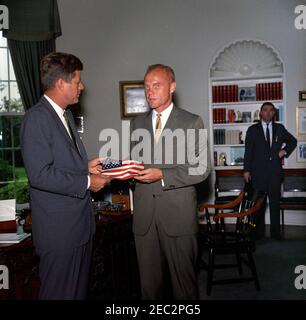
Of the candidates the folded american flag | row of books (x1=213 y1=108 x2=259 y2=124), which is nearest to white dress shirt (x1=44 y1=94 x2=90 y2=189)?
the folded american flag

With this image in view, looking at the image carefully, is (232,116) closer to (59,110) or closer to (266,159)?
(266,159)

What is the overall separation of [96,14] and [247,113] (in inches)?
129

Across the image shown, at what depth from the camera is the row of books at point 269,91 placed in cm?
716

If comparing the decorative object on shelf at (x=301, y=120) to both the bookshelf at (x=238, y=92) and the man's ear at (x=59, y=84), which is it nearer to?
the bookshelf at (x=238, y=92)

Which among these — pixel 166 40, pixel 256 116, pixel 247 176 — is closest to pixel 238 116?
pixel 256 116

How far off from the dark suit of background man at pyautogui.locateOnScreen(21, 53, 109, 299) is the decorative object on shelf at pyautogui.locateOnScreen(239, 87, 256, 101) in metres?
5.52

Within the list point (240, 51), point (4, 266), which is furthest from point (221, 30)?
point (4, 266)

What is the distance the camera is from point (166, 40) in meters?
7.41

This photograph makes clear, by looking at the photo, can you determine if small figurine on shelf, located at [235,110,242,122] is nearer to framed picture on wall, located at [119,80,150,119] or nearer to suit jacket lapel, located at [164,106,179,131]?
framed picture on wall, located at [119,80,150,119]

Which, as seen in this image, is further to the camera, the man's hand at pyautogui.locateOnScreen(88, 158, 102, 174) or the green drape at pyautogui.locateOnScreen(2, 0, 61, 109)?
the green drape at pyautogui.locateOnScreen(2, 0, 61, 109)

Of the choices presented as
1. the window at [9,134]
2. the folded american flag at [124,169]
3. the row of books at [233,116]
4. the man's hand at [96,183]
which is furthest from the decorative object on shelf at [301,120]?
the man's hand at [96,183]

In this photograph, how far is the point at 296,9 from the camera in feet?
23.1

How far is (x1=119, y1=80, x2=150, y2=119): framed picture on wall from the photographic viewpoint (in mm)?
7562

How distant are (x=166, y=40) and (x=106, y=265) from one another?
517 cm
